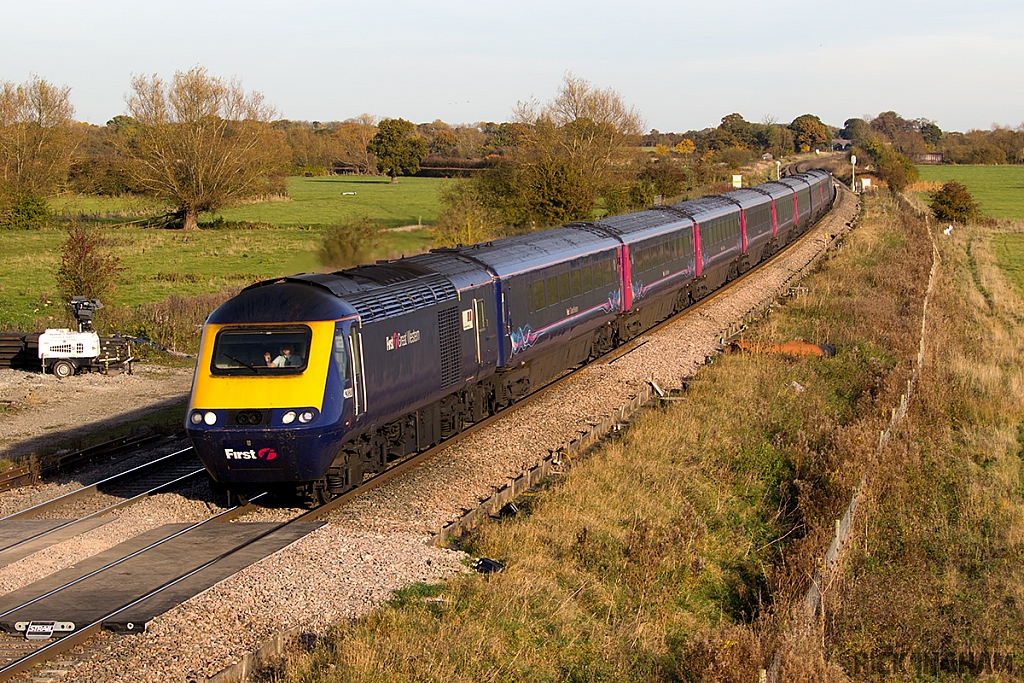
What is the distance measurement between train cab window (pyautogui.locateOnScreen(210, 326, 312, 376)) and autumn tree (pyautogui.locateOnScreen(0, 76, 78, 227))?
5877cm

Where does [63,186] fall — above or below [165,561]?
above

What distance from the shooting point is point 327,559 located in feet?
37.0

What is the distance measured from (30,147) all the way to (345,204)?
2614 centimetres

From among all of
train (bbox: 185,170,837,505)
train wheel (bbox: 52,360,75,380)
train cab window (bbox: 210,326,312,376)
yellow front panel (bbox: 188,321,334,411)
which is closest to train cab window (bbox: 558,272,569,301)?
train (bbox: 185,170,837,505)

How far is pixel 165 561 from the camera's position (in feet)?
36.7

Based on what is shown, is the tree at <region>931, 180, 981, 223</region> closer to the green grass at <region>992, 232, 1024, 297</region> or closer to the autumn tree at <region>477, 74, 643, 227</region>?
the green grass at <region>992, 232, 1024, 297</region>

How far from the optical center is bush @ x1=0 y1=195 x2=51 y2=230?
63.8 metres

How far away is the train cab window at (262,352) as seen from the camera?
40.6ft

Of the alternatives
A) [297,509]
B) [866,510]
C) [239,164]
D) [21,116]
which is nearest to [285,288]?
[297,509]

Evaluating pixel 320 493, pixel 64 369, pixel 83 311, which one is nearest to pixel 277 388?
pixel 320 493

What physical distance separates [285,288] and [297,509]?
297 cm

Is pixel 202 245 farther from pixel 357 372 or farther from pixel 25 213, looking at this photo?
pixel 357 372

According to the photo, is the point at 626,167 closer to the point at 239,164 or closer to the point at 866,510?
the point at 239,164

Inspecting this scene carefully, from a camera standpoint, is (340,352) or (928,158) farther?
(928,158)
